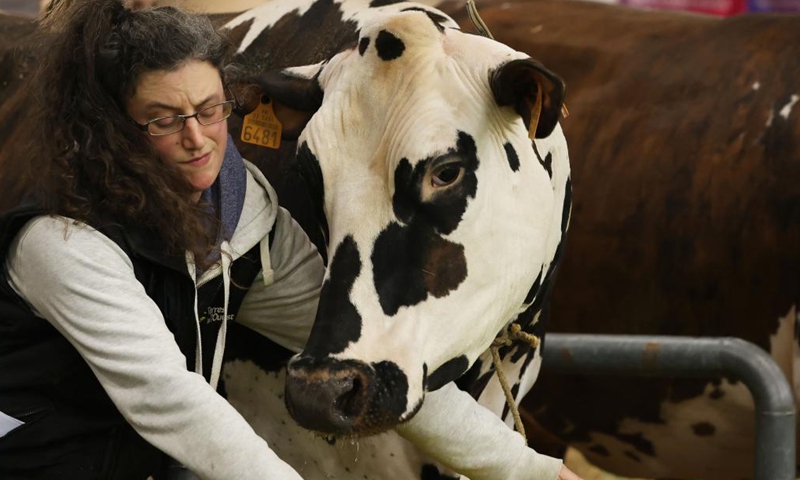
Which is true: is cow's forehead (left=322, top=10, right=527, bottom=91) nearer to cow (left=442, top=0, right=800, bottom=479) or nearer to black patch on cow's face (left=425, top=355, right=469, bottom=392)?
black patch on cow's face (left=425, top=355, right=469, bottom=392)

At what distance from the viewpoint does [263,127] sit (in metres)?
2.64

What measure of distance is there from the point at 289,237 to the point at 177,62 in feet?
1.33

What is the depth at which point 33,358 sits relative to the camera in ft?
7.43

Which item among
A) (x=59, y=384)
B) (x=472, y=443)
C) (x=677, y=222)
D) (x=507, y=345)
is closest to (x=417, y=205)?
(x=472, y=443)

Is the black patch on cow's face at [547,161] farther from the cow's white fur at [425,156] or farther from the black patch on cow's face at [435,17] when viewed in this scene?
the black patch on cow's face at [435,17]

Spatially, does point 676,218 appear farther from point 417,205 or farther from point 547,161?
point 417,205

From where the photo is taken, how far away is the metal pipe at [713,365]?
2430mm

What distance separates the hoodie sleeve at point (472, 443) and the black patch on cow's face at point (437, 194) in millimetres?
303

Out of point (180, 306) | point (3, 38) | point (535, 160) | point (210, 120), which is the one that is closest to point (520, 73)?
point (535, 160)

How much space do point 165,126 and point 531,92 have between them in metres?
0.61

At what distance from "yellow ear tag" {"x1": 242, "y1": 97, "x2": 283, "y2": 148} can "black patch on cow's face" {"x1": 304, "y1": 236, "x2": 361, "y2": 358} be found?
44cm

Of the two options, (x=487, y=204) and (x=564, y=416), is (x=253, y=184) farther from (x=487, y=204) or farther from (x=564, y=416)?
(x=564, y=416)

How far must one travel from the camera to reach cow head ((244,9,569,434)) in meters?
2.17

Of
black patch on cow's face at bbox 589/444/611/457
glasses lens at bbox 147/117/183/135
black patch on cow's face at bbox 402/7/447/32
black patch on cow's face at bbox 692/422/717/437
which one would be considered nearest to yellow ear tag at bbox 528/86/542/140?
black patch on cow's face at bbox 402/7/447/32
